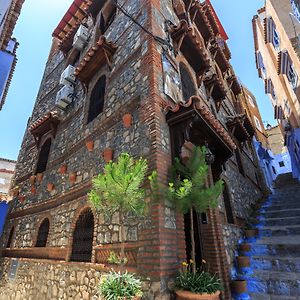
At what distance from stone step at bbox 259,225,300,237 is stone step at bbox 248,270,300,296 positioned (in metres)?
2.20

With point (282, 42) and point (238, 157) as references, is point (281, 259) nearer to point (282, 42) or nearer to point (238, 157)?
point (238, 157)

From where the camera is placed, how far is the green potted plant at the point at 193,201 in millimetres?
3273

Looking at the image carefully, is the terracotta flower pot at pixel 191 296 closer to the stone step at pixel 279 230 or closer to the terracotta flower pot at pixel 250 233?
the terracotta flower pot at pixel 250 233

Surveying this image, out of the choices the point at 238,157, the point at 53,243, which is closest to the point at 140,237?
the point at 53,243

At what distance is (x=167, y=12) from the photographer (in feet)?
24.7

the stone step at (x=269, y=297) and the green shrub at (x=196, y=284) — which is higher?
the green shrub at (x=196, y=284)

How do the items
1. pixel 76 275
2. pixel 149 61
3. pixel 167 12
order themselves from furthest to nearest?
pixel 167 12
pixel 149 61
pixel 76 275

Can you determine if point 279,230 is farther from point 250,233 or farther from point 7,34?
point 7,34

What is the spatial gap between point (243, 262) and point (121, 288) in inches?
159

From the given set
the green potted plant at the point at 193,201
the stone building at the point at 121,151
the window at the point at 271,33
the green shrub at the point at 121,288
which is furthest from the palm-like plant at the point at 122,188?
the window at the point at 271,33

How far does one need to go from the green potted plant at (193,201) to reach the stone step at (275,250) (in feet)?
10.2

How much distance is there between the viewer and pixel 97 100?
23.5ft

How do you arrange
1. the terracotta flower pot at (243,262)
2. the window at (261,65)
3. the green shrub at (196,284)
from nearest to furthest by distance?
the green shrub at (196,284) → the terracotta flower pot at (243,262) → the window at (261,65)

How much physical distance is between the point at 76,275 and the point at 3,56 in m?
6.59
